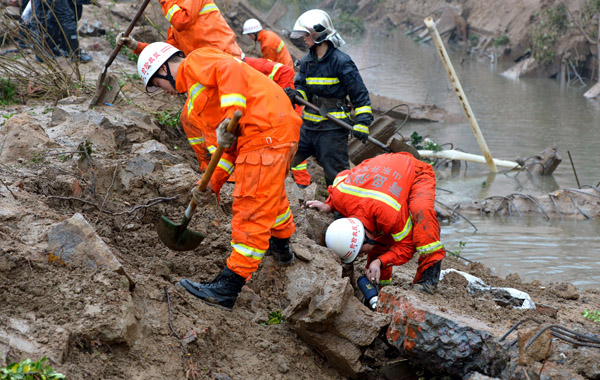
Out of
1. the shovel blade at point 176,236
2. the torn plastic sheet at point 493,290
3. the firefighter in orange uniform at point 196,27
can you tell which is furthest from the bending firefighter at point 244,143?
the firefighter in orange uniform at point 196,27

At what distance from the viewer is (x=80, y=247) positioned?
3316mm

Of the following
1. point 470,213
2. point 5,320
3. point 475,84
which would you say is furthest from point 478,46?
point 5,320

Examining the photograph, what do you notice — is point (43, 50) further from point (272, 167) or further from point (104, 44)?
point (272, 167)

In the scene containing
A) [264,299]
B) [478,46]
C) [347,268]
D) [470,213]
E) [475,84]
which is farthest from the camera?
[478,46]

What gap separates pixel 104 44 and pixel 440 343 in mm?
7968

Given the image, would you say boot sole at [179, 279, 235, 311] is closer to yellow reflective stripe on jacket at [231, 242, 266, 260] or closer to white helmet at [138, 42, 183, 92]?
yellow reflective stripe on jacket at [231, 242, 266, 260]

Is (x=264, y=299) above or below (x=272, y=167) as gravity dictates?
below

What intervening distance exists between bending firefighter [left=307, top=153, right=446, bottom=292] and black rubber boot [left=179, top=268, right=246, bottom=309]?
3.04 feet

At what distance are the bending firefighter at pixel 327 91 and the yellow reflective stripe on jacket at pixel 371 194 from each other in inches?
63.0

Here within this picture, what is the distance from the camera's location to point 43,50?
7.16 m

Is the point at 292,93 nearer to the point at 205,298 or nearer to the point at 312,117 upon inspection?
the point at 312,117

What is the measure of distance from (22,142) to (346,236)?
2.80m

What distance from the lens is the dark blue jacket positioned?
596 cm

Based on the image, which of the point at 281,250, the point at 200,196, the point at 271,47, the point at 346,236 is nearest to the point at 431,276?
the point at 346,236
